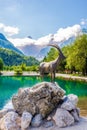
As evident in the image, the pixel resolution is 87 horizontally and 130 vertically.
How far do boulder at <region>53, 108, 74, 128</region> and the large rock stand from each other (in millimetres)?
448

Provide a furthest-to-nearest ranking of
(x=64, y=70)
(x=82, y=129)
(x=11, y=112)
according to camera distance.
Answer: (x=64, y=70) < (x=11, y=112) < (x=82, y=129)

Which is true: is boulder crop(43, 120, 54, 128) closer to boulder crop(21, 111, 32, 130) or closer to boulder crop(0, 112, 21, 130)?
boulder crop(21, 111, 32, 130)

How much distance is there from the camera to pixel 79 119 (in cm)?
1108

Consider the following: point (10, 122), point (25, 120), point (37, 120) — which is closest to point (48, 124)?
point (37, 120)

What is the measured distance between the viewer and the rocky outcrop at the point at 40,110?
33.0 ft

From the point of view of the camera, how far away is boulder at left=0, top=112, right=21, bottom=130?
32.2 feet

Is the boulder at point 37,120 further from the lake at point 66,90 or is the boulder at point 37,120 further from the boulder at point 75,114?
the lake at point 66,90

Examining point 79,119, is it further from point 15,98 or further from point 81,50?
point 81,50

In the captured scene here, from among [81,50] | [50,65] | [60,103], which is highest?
[81,50]

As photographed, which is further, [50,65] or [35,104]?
[50,65]

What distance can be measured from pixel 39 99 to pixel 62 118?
108 centimetres

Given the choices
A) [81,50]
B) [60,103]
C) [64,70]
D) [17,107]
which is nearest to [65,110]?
[60,103]

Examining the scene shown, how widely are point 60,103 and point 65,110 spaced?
0.67m

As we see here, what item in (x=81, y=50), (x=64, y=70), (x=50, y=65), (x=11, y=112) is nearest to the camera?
(x=11, y=112)
